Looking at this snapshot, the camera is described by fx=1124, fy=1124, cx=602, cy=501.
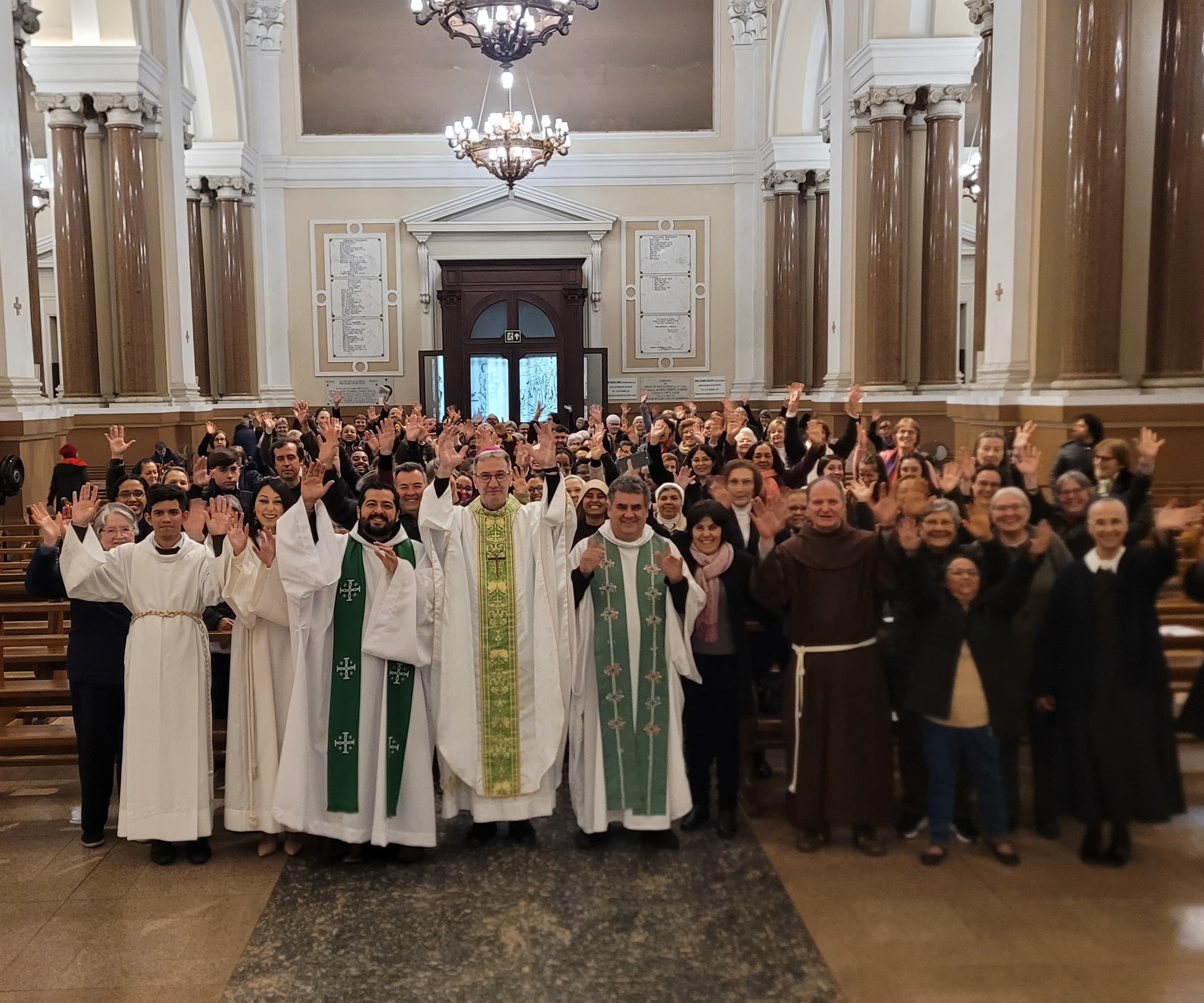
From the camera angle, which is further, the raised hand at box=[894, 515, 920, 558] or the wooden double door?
the wooden double door

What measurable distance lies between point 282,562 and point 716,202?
1906 cm

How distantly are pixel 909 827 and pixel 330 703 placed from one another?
8.49ft

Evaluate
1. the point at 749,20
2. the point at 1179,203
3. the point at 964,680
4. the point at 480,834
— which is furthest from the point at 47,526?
the point at 749,20

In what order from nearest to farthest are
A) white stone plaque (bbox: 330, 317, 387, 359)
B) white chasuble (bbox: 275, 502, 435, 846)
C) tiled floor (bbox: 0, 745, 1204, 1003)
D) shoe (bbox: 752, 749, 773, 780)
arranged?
tiled floor (bbox: 0, 745, 1204, 1003)
white chasuble (bbox: 275, 502, 435, 846)
shoe (bbox: 752, 749, 773, 780)
white stone plaque (bbox: 330, 317, 387, 359)

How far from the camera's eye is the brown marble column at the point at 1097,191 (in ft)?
29.4

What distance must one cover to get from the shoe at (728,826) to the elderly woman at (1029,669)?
1173mm

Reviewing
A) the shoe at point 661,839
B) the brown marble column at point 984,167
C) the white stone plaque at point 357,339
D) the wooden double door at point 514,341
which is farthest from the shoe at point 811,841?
the white stone plaque at point 357,339

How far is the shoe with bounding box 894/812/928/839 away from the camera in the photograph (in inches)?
196

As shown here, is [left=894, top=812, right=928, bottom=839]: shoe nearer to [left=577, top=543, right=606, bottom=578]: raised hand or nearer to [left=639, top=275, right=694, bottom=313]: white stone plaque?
[left=577, top=543, right=606, bottom=578]: raised hand

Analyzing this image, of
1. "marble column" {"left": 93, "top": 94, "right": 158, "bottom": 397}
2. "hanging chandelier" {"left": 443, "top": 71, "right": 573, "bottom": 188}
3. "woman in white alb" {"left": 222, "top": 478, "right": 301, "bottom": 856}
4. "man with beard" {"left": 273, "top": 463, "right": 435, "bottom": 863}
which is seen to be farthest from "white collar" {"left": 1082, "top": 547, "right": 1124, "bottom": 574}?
"hanging chandelier" {"left": 443, "top": 71, "right": 573, "bottom": 188}

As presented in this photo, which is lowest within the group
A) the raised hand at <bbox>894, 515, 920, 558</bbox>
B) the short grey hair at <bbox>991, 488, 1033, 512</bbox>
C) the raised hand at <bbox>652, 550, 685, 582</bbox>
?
the raised hand at <bbox>652, 550, 685, 582</bbox>

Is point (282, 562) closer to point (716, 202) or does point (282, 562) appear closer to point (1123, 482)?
point (1123, 482)

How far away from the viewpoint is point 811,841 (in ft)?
16.0

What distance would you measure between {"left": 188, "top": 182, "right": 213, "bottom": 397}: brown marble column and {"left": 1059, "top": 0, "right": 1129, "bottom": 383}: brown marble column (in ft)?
51.0
